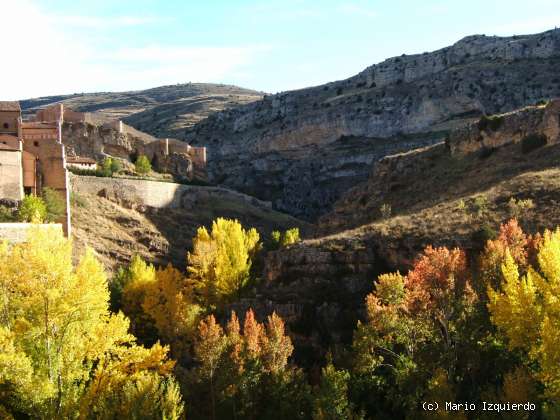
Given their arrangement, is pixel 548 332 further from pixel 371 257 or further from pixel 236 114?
pixel 236 114

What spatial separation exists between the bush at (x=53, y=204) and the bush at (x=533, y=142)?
1134 inches

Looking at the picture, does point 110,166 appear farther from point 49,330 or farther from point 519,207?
point 49,330

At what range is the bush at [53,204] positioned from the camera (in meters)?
40.6

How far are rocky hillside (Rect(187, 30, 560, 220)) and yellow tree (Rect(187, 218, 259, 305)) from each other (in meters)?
36.2

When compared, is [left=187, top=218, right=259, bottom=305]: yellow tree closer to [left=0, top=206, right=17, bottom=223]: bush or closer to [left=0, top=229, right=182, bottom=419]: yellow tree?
[left=0, top=206, right=17, bottom=223]: bush

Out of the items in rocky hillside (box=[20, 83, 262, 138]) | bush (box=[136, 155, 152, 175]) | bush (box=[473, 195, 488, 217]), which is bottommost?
bush (box=[473, 195, 488, 217])

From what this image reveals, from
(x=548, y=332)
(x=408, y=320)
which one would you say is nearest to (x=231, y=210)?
(x=408, y=320)

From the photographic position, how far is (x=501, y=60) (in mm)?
91125

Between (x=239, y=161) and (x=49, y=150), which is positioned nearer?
(x=49, y=150)

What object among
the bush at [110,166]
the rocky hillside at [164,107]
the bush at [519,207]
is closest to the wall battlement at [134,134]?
the bush at [110,166]

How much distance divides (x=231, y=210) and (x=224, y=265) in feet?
83.9

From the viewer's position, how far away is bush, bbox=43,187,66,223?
133 ft

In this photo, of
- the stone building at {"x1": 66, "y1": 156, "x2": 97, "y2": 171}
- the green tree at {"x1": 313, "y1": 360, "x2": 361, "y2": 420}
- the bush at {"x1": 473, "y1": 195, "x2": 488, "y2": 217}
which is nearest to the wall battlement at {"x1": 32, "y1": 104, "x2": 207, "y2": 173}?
the stone building at {"x1": 66, "y1": 156, "x2": 97, "y2": 171}

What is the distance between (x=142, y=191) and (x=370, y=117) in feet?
139
